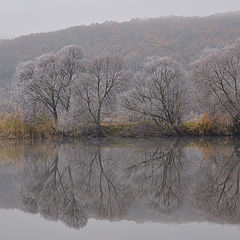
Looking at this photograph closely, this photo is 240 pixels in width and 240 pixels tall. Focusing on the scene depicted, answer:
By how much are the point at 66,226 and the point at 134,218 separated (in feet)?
4.71

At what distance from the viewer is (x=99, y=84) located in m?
34.8

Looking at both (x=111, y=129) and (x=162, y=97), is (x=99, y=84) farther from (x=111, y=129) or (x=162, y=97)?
(x=162, y=97)

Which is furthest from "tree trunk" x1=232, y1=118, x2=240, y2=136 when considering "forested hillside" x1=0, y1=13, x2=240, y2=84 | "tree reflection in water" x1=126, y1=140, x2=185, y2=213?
"forested hillside" x1=0, y1=13, x2=240, y2=84

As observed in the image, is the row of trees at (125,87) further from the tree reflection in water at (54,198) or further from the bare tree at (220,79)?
the tree reflection in water at (54,198)

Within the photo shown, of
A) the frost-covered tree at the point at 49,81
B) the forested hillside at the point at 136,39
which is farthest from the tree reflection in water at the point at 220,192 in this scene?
the forested hillside at the point at 136,39

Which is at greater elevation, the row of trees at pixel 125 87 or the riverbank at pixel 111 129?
the row of trees at pixel 125 87

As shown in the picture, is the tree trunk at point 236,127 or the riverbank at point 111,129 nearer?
the tree trunk at point 236,127

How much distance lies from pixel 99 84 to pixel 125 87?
2.58 meters

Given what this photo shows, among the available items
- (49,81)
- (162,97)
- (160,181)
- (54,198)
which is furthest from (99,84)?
(54,198)

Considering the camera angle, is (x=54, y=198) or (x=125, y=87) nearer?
A: (x=54, y=198)

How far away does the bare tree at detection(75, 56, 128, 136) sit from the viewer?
34094mm

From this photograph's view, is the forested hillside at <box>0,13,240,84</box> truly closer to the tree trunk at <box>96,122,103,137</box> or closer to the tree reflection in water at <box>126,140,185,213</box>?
the tree trunk at <box>96,122,103,137</box>

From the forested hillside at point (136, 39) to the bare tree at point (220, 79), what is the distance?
1416 inches

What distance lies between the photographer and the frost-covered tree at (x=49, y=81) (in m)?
35.4
